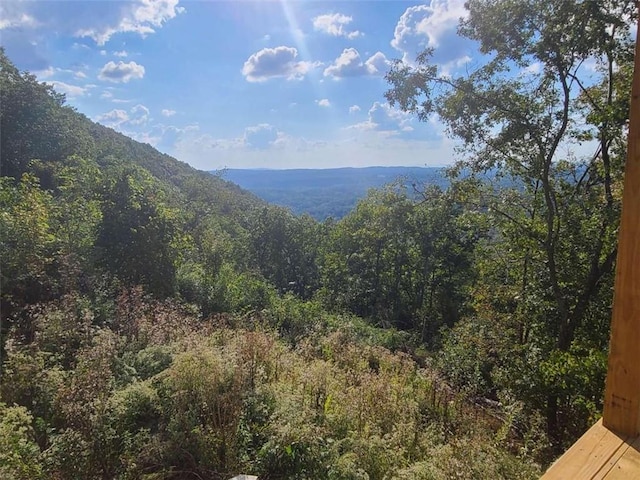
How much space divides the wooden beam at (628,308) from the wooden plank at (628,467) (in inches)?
2.5

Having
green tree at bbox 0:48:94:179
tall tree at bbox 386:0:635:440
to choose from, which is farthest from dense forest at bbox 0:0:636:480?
green tree at bbox 0:48:94:179

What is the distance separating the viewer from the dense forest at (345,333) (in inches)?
118

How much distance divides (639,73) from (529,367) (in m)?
5.81

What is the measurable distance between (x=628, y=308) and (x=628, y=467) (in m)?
0.39

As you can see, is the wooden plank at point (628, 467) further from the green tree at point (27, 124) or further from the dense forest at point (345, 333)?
the green tree at point (27, 124)

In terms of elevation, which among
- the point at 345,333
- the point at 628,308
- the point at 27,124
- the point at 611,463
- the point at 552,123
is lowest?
the point at 345,333

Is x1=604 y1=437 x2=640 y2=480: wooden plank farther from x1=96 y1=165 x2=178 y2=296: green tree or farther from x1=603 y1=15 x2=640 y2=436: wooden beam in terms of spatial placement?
x1=96 y1=165 x2=178 y2=296: green tree

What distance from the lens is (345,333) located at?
767 cm

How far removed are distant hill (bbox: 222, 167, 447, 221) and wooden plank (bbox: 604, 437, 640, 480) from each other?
45772 millimetres

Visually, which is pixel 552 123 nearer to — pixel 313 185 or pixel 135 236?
pixel 135 236

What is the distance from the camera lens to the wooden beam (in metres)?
0.98

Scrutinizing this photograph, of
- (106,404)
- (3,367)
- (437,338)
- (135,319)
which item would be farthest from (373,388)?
(437,338)

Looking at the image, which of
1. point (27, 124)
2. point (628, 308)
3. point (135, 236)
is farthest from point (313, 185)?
point (628, 308)

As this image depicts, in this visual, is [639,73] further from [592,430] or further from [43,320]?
[43,320]
